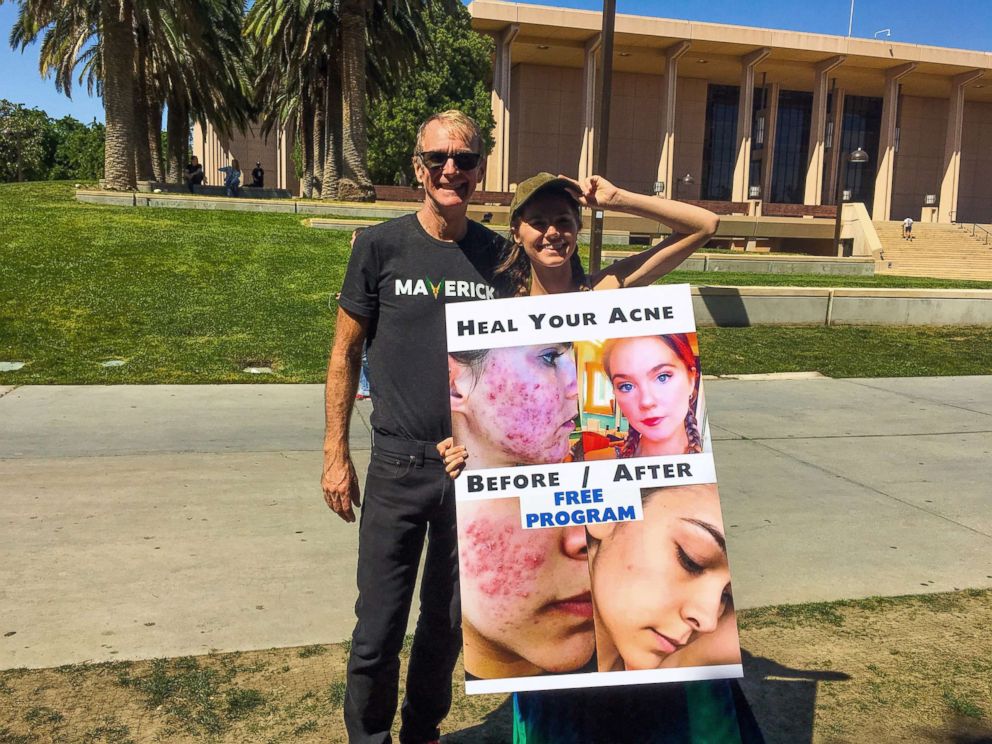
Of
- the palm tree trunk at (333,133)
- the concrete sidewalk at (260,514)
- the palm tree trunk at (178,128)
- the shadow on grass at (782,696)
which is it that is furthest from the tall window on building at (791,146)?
the shadow on grass at (782,696)

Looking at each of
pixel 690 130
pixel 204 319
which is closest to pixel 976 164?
pixel 690 130

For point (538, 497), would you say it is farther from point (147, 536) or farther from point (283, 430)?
point (283, 430)

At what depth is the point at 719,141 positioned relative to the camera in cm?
5416

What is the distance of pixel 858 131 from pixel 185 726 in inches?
2431

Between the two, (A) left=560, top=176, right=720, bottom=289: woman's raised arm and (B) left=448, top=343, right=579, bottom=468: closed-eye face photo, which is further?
(A) left=560, top=176, right=720, bottom=289: woman's raised arm

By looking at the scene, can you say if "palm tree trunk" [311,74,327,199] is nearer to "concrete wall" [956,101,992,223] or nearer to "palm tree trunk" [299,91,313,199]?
"palm tree trunk" [299,91,313,199]

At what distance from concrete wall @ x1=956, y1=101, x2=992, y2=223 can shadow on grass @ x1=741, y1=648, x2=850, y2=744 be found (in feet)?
201

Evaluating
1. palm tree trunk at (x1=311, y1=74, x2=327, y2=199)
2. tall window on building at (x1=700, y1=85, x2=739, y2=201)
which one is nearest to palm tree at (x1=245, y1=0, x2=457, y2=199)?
palm tree trunk at (x1=311, y1=74, x2=327, y2=199)

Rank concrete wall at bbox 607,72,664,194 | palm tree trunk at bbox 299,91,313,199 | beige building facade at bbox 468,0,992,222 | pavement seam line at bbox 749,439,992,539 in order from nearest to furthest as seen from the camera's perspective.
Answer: pavement seam line at bbox 749,439,992,539 → palm tree trunk at bbox 299,91,313,199 → beige building facade at bbox 468,0,992,222 → concrete wall at bbox 607,72,664,194

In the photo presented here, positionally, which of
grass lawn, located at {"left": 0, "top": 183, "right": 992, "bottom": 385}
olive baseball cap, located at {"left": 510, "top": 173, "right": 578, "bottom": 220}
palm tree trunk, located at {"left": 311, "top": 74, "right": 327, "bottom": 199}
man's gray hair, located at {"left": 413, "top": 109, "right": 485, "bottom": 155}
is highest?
palm tree trunk, located at {"left": 311, "top": 74, "right": 327, "bottom": 199}

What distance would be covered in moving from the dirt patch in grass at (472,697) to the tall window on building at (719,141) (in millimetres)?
53128

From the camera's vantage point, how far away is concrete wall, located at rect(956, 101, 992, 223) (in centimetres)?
5709

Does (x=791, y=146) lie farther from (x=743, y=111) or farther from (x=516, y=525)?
(x=516, y=525)

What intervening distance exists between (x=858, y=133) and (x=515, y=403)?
61.8 metres
